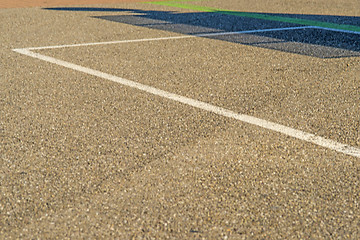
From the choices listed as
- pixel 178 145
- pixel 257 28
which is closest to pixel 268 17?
pixel 257 28

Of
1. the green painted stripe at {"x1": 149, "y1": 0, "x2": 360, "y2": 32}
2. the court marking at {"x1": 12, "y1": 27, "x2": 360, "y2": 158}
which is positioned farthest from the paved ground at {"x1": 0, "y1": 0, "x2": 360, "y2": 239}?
the green painted stripe at {"x1": 149, "y1": 0, "x2": 360, "y2": 32}

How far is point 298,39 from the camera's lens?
8367 mm

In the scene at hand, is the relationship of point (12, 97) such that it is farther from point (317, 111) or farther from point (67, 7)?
point (67, 7)

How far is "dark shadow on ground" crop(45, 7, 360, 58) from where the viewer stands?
762cm

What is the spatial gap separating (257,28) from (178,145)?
6.44 meters

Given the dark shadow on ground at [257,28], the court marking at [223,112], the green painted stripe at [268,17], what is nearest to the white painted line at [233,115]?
the court marking at [223,112]

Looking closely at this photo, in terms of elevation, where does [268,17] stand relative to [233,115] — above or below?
above

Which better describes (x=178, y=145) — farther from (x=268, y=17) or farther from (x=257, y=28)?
(x=268, y=17)

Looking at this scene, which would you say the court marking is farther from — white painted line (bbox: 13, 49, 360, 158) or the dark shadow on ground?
the dark shadow on ground

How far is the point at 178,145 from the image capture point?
3.78m

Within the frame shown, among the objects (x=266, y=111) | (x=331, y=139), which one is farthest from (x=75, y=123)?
(x=331, y=139)

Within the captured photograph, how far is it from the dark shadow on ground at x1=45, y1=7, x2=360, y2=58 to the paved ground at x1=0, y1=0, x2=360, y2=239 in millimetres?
182

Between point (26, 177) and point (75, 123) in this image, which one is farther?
point (75, 123)

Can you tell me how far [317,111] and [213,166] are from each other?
5.75 feet
